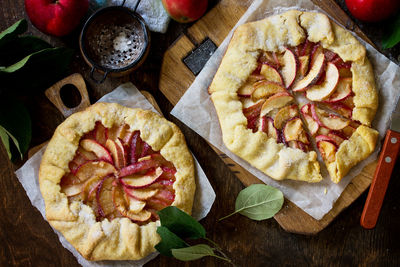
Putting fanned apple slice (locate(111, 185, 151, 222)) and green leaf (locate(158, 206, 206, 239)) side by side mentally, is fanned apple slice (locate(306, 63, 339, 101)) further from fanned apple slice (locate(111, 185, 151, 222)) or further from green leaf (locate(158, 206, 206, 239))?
fanned apple slice (locate(111, 185, 151, 222))

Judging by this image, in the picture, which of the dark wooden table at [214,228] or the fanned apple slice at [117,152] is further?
the dark wooden table at [214,228]

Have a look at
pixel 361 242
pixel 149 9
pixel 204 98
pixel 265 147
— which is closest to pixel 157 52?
pixel 149 9

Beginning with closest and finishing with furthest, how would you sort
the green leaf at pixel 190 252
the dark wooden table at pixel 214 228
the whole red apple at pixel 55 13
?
1. the green leaf at pixel 190 252
2. the whole red apple at pixel 55 13
3. the dark wooden table at pixel 214 228

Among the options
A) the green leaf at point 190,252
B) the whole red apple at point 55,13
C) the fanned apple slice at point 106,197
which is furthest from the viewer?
the fanned apple slice at point 106,197

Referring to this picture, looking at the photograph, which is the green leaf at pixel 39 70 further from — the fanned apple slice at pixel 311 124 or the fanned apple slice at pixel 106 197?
the fanned apple slice at pixel 311 124

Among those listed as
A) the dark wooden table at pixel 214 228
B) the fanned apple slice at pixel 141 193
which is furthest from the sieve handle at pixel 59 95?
the fanned apple slice at pixel 141 193

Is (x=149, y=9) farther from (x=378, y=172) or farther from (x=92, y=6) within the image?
(x=378, y=172)

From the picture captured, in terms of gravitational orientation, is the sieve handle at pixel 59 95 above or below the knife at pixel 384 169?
above

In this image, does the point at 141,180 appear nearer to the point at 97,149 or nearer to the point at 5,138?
the point at 97,149
